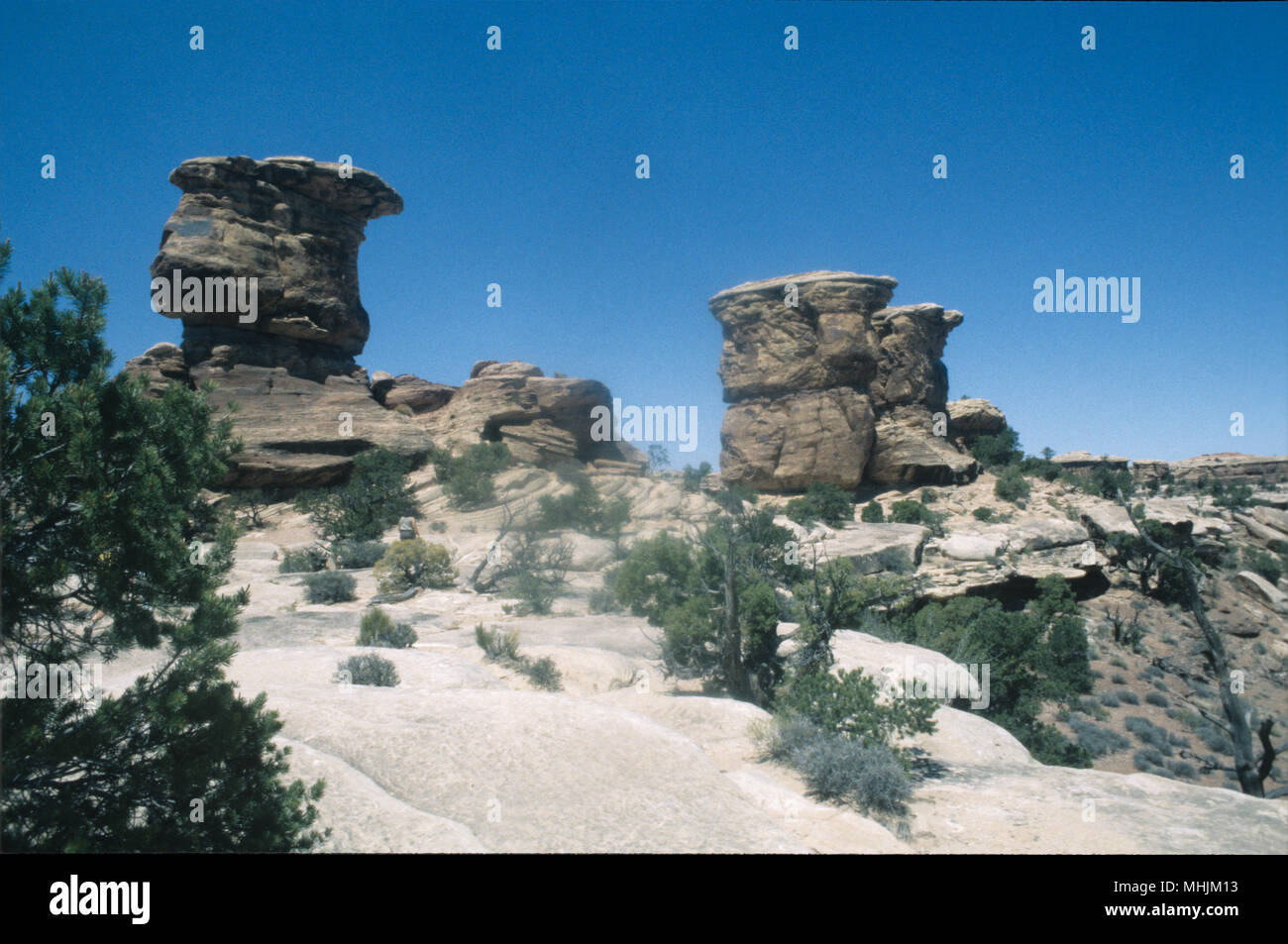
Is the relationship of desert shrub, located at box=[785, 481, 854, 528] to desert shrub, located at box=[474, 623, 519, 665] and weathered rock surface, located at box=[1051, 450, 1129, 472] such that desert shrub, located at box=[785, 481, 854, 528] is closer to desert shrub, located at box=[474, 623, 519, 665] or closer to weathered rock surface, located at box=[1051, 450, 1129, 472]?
desert shrub, located at box=[474, 623, 519, 665]

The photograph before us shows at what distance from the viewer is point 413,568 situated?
1941 centimetres

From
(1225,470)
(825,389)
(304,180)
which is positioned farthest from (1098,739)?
(1225,470)

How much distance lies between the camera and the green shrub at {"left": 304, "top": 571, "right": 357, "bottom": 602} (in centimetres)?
1702

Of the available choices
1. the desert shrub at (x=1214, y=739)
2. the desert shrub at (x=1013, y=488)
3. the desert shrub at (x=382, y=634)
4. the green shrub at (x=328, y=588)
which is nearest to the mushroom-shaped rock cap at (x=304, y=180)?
the green shrub at (x=328, y=588)

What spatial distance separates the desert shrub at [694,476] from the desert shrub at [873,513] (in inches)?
372

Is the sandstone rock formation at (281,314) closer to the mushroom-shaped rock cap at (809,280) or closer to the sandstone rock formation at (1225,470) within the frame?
the mushroom-shaped rock cap at (809,280)

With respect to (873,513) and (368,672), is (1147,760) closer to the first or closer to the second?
(368,672)

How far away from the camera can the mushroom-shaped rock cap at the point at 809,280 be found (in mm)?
36812

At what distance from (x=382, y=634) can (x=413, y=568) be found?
7.20 m

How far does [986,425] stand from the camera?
43938 mm
